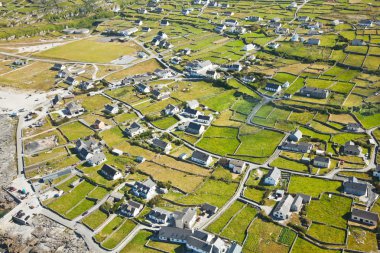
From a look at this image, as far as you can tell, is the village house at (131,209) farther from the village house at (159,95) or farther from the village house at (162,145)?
the village house at (159,95)

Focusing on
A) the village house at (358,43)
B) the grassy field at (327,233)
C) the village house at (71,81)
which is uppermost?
the village house at (358,43)

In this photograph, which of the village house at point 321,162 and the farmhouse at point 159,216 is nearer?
the farmhouse at point 159,216

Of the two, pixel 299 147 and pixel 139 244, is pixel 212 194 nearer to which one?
pixel 139 244

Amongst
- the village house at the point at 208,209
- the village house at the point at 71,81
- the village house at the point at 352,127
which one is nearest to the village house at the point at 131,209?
the village house at the point at 208,209

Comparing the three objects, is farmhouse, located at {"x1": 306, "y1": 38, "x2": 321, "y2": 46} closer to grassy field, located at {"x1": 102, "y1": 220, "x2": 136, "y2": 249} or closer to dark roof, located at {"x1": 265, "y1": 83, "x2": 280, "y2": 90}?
dark roof, located at {"x1": 265, "y1": 83, "x2": 280, "y2": 90}

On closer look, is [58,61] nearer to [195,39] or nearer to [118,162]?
[195,39]

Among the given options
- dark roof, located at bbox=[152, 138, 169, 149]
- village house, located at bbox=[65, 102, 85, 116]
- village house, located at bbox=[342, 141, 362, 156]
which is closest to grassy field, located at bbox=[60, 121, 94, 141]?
village house, located at bbox=[65, 102, 85, 116]

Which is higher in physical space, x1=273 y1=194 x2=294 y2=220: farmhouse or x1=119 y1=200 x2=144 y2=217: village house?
x1=273 y1=194 x2=294 y2=220: farmhouse

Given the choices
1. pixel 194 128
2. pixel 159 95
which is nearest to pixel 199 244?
pixel 194 128

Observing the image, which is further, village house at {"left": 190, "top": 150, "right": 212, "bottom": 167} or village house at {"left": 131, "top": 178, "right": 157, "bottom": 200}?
village house at {"left": 190, "top": 150, "right": 212, "bottom": 167}
